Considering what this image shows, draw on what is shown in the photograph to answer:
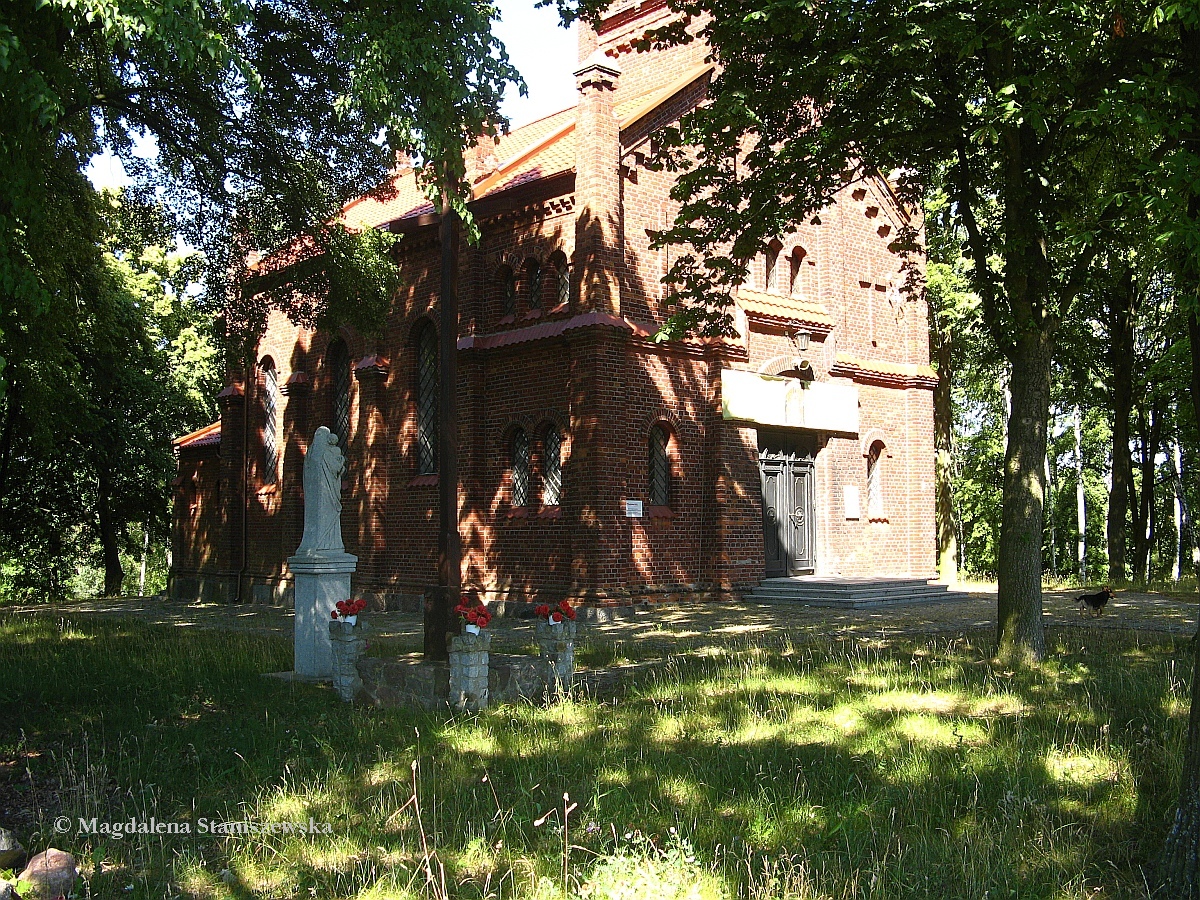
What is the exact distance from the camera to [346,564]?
12.3m

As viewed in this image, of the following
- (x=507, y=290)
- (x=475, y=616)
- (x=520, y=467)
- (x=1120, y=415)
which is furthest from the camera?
(x=1120, y=415)

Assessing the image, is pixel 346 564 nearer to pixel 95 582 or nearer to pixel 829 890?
pixel 829 890

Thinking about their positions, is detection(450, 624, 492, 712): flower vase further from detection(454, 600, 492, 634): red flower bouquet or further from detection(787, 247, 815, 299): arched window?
detection(787, 247, 815, 299): arched window

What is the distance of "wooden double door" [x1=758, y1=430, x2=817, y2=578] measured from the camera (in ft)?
69.1

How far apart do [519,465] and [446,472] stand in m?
9.24

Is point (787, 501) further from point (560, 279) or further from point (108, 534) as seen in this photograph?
point (108, 534)

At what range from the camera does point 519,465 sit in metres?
19.8

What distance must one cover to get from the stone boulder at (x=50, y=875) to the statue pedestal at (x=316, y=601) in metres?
6.06

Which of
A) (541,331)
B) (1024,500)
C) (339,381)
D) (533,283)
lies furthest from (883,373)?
(1024,500)

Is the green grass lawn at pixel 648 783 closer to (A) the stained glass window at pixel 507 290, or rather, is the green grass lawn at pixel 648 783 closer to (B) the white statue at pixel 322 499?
(B) the white statue at pixel 322 499

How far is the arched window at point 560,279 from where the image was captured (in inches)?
757

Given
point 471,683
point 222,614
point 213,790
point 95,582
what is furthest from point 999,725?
point 95,582

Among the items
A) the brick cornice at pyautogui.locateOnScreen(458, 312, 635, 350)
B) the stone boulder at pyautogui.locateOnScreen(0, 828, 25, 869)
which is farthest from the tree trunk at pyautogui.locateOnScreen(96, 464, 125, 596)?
the stone boulder at pyautogui.locateOnScreen(0, 828, 25, 869)

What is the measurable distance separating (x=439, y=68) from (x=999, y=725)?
6.74m
